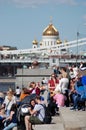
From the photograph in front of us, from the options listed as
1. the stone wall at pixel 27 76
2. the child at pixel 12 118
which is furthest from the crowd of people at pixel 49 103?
the stone wall at pixel 27 76

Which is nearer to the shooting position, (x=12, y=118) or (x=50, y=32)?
(x=12, y=118)

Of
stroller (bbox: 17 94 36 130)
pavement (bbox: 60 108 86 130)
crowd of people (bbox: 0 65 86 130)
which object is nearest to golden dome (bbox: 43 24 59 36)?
A: crowd of people (bbox: 0 65 86 130)

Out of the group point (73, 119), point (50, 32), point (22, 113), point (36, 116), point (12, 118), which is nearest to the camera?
point (73, 119)

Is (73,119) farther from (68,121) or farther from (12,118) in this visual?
(12,118)

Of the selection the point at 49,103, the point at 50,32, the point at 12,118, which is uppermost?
the point at 50,32

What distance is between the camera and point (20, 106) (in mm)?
10891

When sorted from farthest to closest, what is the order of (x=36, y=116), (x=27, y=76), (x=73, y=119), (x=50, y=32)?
(x=50, y=32), (x=27, y=76), (x=36, y=116), (x=73, y=119)

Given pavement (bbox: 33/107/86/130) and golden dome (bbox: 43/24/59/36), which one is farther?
golden dome (bbox: 43/24/59/36)

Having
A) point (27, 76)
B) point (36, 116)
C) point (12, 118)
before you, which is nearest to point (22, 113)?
point (12, 118)

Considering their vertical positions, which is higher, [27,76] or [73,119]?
[27,76]

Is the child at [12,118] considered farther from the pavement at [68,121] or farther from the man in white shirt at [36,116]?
the pavement at [68,121]

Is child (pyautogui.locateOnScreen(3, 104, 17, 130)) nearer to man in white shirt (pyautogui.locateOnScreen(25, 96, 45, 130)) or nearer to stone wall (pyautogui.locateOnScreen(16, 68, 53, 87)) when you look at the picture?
man in white shirt (pyautogui.locateOnScreen(25, 96, 45, 130))

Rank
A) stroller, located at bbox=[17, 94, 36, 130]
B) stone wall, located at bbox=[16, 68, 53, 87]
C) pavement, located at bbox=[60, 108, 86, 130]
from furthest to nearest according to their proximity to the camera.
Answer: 1. stone wall, located at bbox=[16, 68, 53, 87]
2. stroller, located at bbox=[17, 94, 36, 130]
3. pavement, located at bbox=[60, 108, 86, 130]

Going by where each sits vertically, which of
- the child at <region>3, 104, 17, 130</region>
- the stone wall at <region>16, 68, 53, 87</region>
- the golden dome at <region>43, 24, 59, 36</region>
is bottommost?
the child at <region>3, 104, 17, 130</region>
